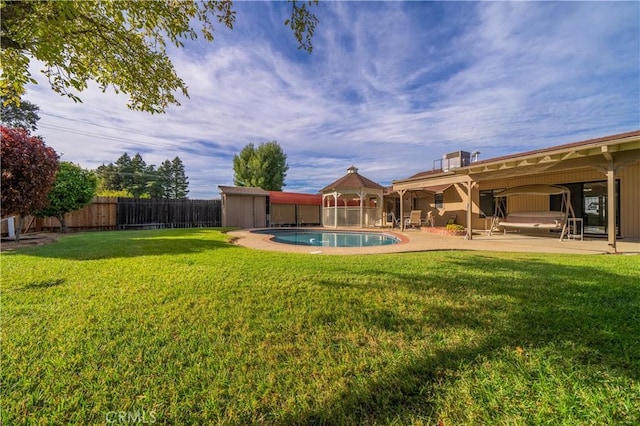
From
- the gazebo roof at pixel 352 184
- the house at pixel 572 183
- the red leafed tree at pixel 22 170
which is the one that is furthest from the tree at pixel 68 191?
the house at pixel 572 183

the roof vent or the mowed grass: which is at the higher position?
the roof vent

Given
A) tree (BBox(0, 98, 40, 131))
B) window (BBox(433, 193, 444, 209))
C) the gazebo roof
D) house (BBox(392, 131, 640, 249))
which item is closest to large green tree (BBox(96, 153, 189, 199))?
tree (BBox(0, 98, 40, 131))

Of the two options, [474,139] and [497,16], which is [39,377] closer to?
[497,16]

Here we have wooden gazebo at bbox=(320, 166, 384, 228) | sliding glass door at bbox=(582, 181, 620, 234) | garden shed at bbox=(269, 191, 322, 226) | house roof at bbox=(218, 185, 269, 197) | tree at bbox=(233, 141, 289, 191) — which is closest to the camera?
sliding glass door at bbox=(582, 181, 620, 234)

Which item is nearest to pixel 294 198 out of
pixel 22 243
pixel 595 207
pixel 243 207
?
pixel 243 207

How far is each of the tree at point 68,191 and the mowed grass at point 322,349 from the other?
39.7 feet

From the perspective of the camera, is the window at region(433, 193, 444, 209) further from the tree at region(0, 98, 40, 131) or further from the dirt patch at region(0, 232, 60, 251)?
the tree at region(0, 98, 40, 131)

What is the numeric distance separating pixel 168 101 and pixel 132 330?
427 centimetres

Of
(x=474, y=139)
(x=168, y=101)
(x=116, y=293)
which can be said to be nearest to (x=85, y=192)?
(x=168, y=101)

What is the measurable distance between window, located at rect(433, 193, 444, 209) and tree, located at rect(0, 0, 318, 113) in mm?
15776

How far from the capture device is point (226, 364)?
2459 mm

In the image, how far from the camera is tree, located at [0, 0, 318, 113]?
113 inches

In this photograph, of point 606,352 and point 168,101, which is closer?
point 606,352

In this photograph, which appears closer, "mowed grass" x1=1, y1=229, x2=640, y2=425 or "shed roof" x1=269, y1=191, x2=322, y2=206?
"mowed grass" x1=1, y1=229, x2=640, y2=425
